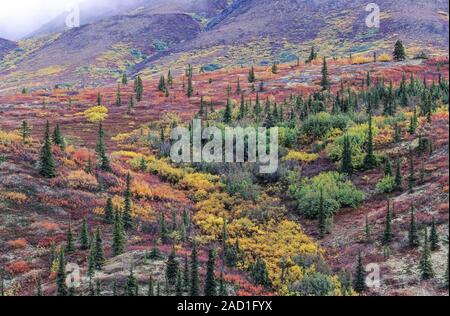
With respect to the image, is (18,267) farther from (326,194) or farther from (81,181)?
(326,194)

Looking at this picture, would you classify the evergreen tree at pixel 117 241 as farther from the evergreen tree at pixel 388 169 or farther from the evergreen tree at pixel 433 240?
the evergreen tree at pixel 388 169

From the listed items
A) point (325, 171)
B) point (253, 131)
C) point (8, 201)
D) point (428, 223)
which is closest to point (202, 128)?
point (253, 131)

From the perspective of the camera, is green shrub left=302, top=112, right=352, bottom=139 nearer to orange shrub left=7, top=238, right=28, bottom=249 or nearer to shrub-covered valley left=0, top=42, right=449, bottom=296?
shrub-covered valley left=0, top=42, right=449, bottom=296

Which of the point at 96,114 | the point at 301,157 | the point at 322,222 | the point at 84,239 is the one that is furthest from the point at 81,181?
the point at 96,114

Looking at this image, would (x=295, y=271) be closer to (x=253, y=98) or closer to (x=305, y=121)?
(x=305, y=121)

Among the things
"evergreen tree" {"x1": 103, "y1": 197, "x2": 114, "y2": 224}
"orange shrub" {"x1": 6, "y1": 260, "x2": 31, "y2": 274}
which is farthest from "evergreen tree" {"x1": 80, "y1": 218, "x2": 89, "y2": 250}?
"evergreen tree" {"x1": 103, "y1": 197, "x2": 114, "y2": 224}
